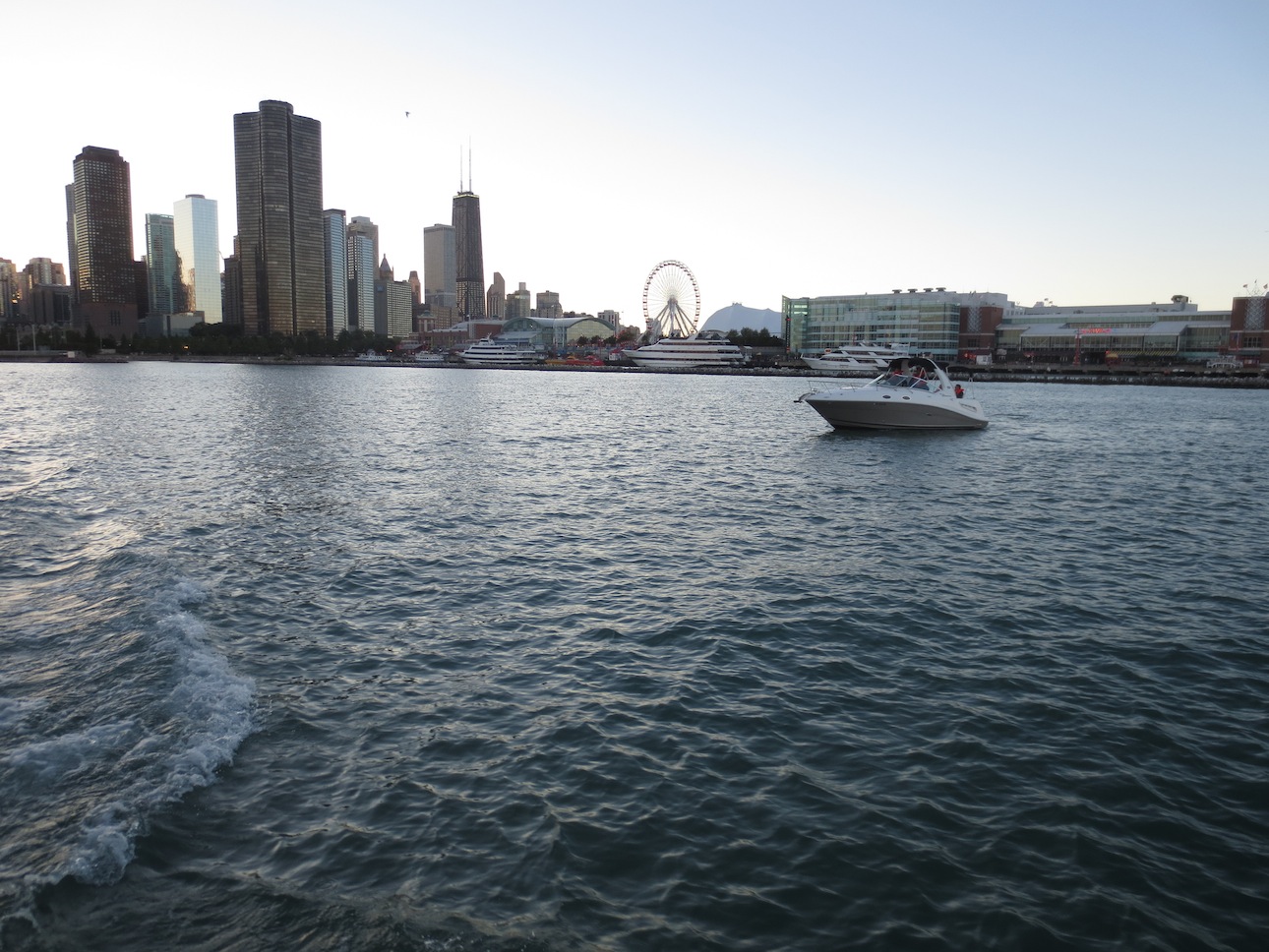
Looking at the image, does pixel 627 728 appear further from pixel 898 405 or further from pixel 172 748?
pixel 898 405

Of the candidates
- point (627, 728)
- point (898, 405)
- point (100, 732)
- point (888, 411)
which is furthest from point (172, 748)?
point (898, 405)

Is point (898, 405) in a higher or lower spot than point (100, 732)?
higher

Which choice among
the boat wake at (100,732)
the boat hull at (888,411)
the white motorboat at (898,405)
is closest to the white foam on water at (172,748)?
the boat wake at (100,732)

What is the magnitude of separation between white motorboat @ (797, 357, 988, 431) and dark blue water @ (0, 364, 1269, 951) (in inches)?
1068

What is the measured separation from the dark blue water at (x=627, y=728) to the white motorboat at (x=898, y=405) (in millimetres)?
27132

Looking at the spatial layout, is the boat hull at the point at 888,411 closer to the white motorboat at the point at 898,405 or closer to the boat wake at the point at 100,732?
the white motorboat at the point at 898,405

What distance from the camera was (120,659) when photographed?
1549cm

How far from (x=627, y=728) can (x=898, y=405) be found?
4998 centimetres

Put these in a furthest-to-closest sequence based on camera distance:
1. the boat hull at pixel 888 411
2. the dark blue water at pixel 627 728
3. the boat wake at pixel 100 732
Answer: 1. the boat hull at pixel 888 411
2. the boat wake at pixel 100 732
3. the dark blue water at pixel 627 728

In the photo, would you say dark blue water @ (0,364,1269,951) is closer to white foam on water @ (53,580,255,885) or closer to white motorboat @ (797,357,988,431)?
white foam on water @ (53,580,255,885)

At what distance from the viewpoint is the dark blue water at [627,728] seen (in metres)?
9.06

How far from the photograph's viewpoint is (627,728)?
13.3 m

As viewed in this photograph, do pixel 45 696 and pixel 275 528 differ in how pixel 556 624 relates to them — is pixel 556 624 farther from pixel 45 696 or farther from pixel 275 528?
pixel 275 528

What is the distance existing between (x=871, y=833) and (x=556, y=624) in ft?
29.9
